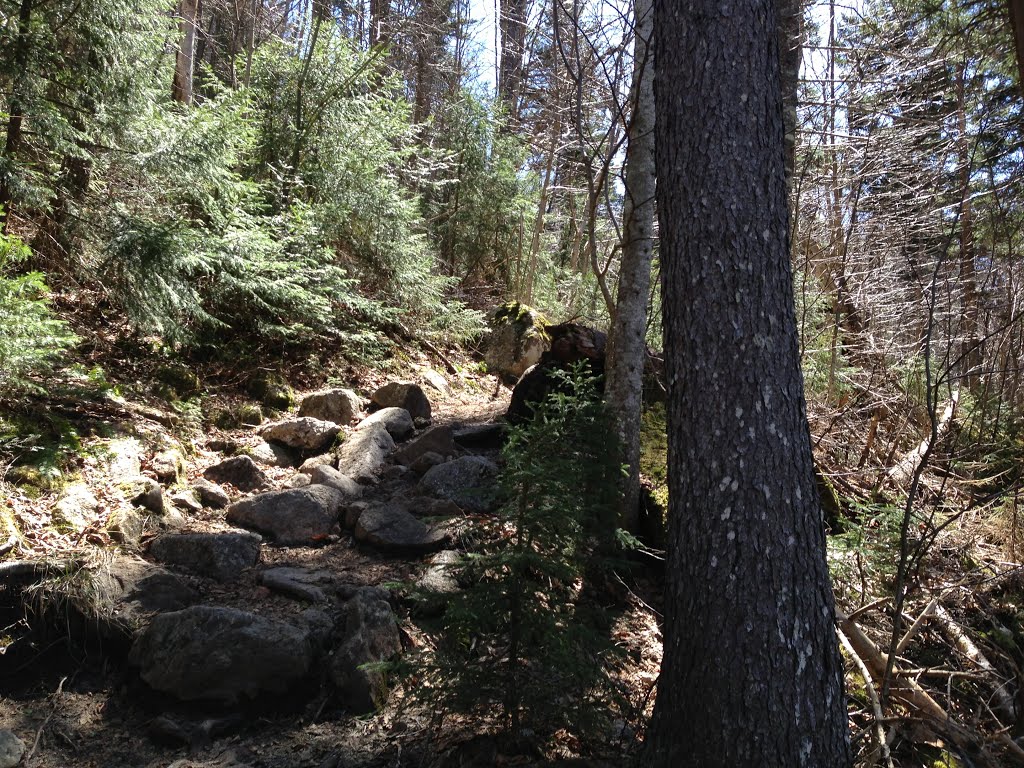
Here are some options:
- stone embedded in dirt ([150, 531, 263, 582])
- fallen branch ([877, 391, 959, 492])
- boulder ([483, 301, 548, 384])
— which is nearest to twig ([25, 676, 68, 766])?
stone embedded in dirt ([150, 531, 263, 582])

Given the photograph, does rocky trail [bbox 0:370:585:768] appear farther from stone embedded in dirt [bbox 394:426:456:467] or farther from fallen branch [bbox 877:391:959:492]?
fallen branch [bbox 877:391:959:492]

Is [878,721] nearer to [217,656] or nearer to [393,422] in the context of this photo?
[217,656]

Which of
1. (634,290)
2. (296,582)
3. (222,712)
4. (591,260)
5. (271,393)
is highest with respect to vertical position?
(591,260)

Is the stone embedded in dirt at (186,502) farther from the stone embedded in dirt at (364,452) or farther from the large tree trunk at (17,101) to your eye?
the large tree trunk at (17,101)

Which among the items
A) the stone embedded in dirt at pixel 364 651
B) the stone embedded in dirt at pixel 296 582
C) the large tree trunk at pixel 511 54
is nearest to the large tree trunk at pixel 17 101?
the stone embedded in dirt at pixel 296 582

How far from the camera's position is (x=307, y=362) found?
8.73 metres

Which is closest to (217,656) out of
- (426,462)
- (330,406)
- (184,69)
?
(426,462)

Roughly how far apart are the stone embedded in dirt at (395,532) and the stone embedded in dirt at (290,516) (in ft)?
1.04

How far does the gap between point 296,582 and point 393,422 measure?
3.22 meters

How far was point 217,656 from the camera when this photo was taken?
397cm

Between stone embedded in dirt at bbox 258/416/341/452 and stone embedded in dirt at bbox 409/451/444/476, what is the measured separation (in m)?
1.20

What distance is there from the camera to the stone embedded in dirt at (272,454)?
6.92 metres

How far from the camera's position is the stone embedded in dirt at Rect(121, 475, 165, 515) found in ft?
17.6

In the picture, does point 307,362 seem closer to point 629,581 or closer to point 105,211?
point 105,211
